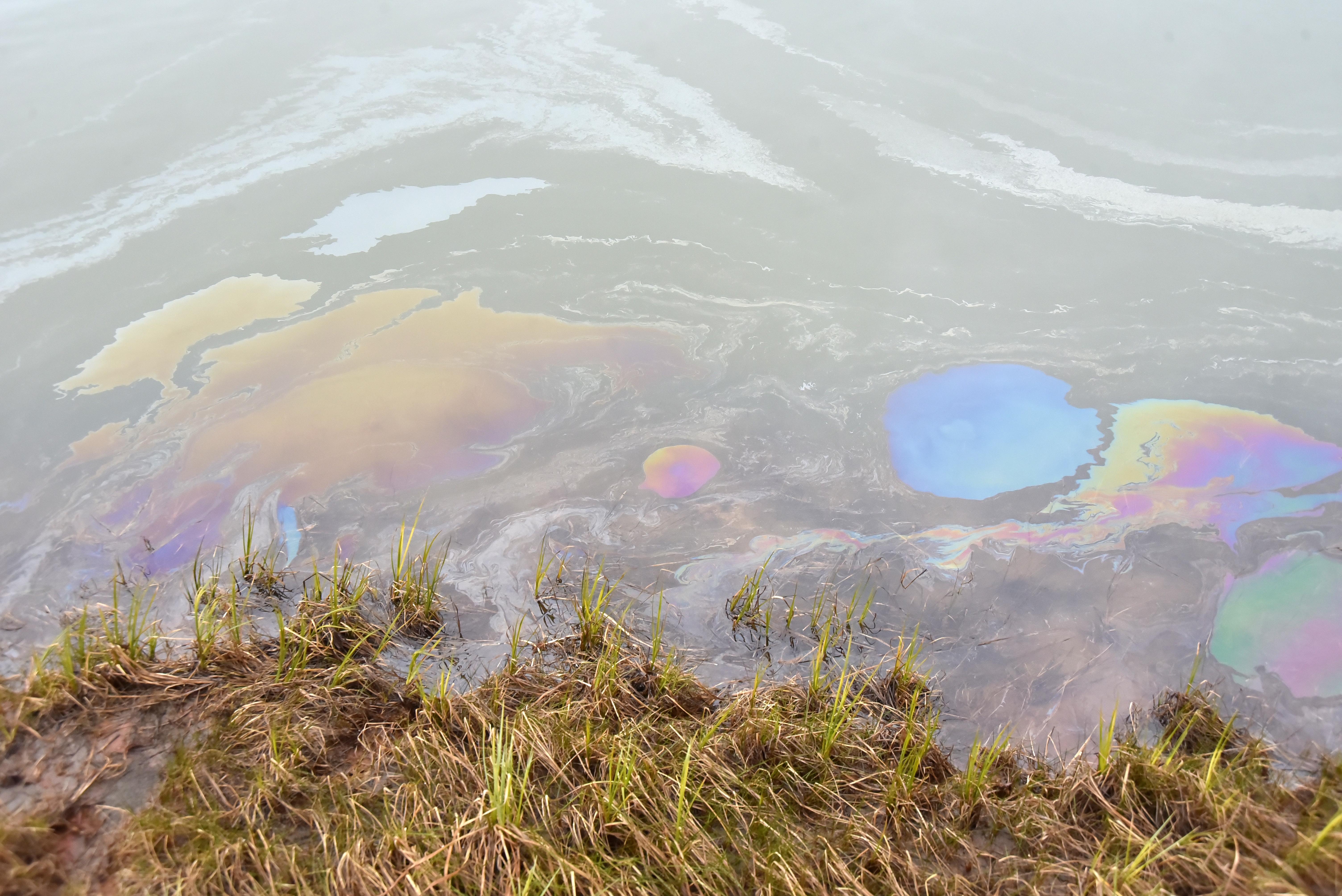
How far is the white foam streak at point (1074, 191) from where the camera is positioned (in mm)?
3123

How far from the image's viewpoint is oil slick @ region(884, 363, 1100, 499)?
2.41m

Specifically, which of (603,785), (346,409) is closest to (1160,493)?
(603,785)

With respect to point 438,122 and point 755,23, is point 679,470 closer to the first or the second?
point 438,122

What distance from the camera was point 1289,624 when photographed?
2.05 meters

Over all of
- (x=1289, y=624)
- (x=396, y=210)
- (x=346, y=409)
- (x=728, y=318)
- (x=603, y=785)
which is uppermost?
(x=396, y=210)

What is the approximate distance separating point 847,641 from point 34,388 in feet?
8.09

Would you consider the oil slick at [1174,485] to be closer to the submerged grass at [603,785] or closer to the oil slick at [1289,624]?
the oil slick at [1289,624]

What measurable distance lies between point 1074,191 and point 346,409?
2.78 metres

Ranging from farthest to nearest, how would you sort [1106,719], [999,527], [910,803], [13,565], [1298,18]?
[1298,18] → [999,527] → [13,565] → [1106,719] → [910,803]

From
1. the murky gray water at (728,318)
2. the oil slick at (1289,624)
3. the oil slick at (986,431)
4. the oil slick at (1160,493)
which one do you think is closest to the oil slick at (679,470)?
the murky gray water at (728,318)

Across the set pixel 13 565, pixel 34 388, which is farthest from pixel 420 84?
pixel 13 565

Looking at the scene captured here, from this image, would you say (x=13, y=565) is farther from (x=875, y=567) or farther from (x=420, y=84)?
(x=420, y=84)

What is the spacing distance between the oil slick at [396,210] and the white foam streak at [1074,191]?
149 cm

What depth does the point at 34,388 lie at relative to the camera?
2506 millimetres
